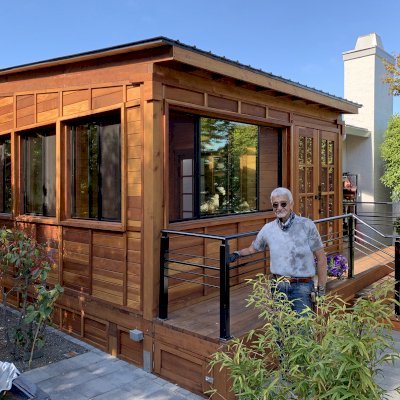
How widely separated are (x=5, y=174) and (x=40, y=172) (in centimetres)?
116

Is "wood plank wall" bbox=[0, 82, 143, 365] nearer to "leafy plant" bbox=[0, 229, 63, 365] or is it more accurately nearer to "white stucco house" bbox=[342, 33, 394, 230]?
"leafy plant" bbox=[0, 229, 63, 365]

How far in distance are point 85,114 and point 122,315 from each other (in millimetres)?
2287

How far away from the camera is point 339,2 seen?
53.2 feet

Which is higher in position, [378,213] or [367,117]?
[367,117]

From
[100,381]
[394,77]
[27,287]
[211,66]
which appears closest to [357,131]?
[394,77]

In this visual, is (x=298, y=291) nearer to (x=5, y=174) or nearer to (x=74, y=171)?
(x=74, y=171)

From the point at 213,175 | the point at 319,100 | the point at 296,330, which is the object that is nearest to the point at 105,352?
the point at 213,175

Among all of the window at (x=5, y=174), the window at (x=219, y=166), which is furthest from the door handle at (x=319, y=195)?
the window at (x=5, y=174)

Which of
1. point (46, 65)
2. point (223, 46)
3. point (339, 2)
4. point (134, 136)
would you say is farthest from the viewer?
point (223, 46)

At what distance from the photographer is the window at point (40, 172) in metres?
5.43

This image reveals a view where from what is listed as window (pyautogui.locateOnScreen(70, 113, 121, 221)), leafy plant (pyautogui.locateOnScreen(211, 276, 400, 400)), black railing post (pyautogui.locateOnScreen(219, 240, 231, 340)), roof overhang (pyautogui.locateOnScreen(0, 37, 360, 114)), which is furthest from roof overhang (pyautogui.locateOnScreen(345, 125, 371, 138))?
leafy plant (pyautogui.locateOnScreen(211, 276, 400, 400))

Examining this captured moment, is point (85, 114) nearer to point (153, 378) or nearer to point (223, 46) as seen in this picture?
point (153, 378)

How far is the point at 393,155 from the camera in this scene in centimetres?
1013

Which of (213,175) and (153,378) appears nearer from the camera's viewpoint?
(153,378)
